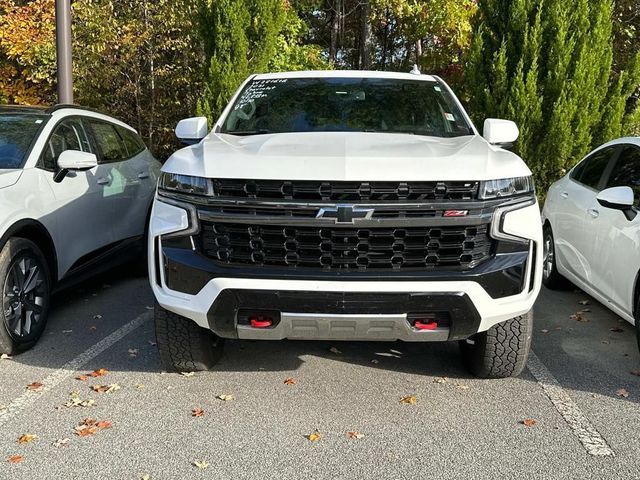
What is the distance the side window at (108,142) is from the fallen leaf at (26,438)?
3.22 m

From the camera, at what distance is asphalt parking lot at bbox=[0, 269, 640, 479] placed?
3227 mm

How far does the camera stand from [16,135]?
5340mm

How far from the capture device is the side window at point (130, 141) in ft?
22.6

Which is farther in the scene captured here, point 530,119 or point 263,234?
point 530,119

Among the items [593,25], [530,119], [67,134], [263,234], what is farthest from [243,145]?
[593,25]

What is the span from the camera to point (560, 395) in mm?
4109

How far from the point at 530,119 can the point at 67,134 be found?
740 cm

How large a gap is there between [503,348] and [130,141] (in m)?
4.51

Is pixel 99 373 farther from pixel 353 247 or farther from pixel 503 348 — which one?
pixel 503 348

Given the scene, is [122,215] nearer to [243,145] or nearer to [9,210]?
[9,210]

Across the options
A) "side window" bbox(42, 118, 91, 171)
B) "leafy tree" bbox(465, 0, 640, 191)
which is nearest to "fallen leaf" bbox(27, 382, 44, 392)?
"side window" bbox(42, 118, 91, 171)

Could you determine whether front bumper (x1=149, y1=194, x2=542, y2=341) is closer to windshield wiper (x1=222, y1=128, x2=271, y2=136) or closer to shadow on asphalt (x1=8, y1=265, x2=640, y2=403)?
shadow on asphalt (x1=8, y1=265, x2=640, y2=403)

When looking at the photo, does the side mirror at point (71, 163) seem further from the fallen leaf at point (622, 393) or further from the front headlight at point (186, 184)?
the fallen leaf at point (622, 393)

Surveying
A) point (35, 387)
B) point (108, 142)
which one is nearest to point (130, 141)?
point (108, 142)
